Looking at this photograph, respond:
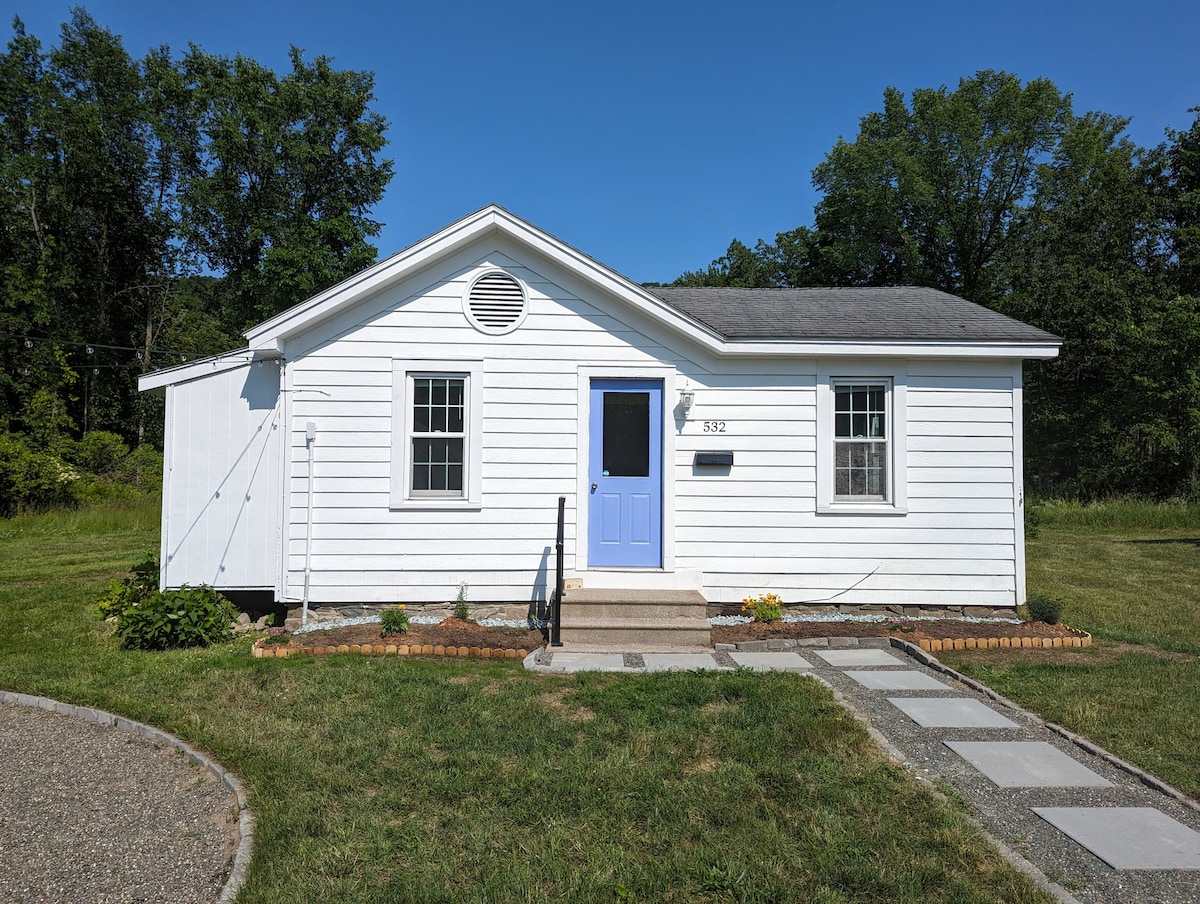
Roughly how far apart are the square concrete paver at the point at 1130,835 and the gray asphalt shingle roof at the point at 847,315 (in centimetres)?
540

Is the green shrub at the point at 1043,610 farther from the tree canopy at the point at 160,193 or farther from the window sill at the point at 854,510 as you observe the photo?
the tree canopy at the point at 160,193

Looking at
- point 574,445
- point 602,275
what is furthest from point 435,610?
point 602,275

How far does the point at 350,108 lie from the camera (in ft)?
88.4

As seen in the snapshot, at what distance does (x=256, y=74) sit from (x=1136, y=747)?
31.2 m

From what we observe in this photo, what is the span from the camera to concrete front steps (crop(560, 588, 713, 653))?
6.91 metres

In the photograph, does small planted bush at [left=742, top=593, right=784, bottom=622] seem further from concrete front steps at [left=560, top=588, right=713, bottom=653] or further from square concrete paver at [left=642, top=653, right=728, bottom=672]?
square concrete paver at [left=642, top=653, right=728, bottom=672]

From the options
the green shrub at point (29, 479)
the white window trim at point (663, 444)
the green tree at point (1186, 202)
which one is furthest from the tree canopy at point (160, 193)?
the green tree at point (1186, 202)

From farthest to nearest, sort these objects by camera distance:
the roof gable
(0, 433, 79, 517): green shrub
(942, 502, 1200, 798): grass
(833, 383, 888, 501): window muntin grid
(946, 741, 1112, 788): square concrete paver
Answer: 1. (0, 433, 79, 517): green shrub
2. (833, 383, 888, 501): window muntin grid
3. the roof gable
4. (942, 502, 1200, 798): grass
5. (946, 741, 1112, 788): square concrete paver

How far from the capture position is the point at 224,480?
8.00m

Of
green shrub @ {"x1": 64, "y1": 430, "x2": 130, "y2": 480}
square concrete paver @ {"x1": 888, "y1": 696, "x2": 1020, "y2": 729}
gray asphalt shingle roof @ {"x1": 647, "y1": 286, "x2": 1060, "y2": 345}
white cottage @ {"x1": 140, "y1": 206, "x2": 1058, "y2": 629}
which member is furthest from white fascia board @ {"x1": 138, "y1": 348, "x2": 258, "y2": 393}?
green shrub @ {"x1": 64, "y1": 430, "x2": 130, "y2": 480}

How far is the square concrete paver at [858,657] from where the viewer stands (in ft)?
21.4

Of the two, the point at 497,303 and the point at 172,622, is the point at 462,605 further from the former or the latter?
the point at 497,303

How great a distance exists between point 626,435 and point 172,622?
4.97m

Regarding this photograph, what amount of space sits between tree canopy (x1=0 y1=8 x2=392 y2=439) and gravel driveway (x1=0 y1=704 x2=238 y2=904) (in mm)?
22091
